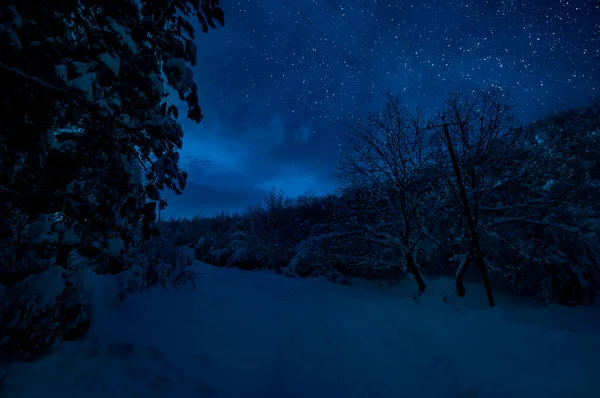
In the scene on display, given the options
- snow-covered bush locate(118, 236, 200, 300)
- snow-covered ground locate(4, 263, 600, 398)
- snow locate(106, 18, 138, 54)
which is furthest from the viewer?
snow-covered bush locate(118, 236, 200, 300)

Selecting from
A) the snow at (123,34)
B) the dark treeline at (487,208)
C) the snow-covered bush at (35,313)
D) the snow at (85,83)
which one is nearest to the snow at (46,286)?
the snow-covered bush at (35,313)

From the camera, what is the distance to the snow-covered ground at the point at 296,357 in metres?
A: 3.41

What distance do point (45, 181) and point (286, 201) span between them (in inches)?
1223

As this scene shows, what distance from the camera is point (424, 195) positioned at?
12.6 m

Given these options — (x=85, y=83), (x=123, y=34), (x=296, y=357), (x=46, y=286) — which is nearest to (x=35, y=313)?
(x=46, y=286)

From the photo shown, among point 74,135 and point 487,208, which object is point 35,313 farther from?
point 487,208

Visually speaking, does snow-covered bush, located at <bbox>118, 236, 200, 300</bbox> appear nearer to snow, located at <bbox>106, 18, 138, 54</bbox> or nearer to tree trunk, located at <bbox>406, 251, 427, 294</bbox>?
snow, located at <bbox>106, 18, 138, 54</bbox>

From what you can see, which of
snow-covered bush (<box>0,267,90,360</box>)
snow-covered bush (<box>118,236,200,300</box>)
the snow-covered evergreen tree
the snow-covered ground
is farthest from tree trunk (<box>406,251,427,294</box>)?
snow-covered bush (<box>0,267,90,360</box>)

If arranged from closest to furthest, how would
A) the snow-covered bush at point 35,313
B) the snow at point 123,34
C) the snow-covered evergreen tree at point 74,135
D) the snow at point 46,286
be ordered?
the snow-covered evergreen tree at point 74,135 < the snow at point 123,34 < the snow-covered bush at point 35,313 < the snow at point 46,286

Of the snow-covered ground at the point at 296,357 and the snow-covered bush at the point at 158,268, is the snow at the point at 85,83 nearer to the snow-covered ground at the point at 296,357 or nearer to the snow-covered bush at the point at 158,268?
the snow-covered ground at the point at 296,357

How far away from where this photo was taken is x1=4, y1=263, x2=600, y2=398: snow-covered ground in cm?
341

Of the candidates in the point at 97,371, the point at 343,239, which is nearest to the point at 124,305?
the point at 97,371

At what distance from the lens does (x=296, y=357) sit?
17.1ft

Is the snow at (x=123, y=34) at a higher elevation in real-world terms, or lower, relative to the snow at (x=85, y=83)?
higher
